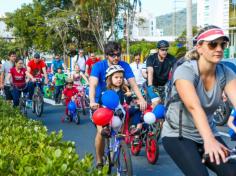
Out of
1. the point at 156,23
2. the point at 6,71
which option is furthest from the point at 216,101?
the point at 156,23

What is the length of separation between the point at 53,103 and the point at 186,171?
14.8 m

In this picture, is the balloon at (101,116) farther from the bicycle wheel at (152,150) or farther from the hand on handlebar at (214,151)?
the hand on handlebar at (214,151)

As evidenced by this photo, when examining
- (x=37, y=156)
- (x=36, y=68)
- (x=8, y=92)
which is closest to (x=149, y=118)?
Answer: (x=37, y=156)

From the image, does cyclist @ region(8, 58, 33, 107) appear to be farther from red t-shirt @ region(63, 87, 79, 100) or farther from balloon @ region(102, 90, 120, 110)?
balloon @ region(102, 90, 120, 110)

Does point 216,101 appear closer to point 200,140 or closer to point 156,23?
point 200,140

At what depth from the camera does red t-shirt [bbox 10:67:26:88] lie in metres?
13.4

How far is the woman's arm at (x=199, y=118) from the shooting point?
125 inches

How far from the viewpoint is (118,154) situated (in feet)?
19.6

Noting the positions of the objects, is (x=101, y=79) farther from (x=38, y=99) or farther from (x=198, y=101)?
(x=38, y=99)

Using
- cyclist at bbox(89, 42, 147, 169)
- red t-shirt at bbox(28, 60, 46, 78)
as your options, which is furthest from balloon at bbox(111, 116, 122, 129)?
red t-shirt at bbox(28, 60, 46, 78)

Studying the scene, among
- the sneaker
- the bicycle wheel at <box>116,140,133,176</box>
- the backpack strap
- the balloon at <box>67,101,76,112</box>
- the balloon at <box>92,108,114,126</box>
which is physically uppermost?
the backpack strap

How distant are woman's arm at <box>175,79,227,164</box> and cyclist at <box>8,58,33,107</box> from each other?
33.5 feet

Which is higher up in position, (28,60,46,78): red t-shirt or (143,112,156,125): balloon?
(28,60,46,78): red t-shirt

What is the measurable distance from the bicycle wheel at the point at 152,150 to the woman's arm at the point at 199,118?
4026 millimetres
